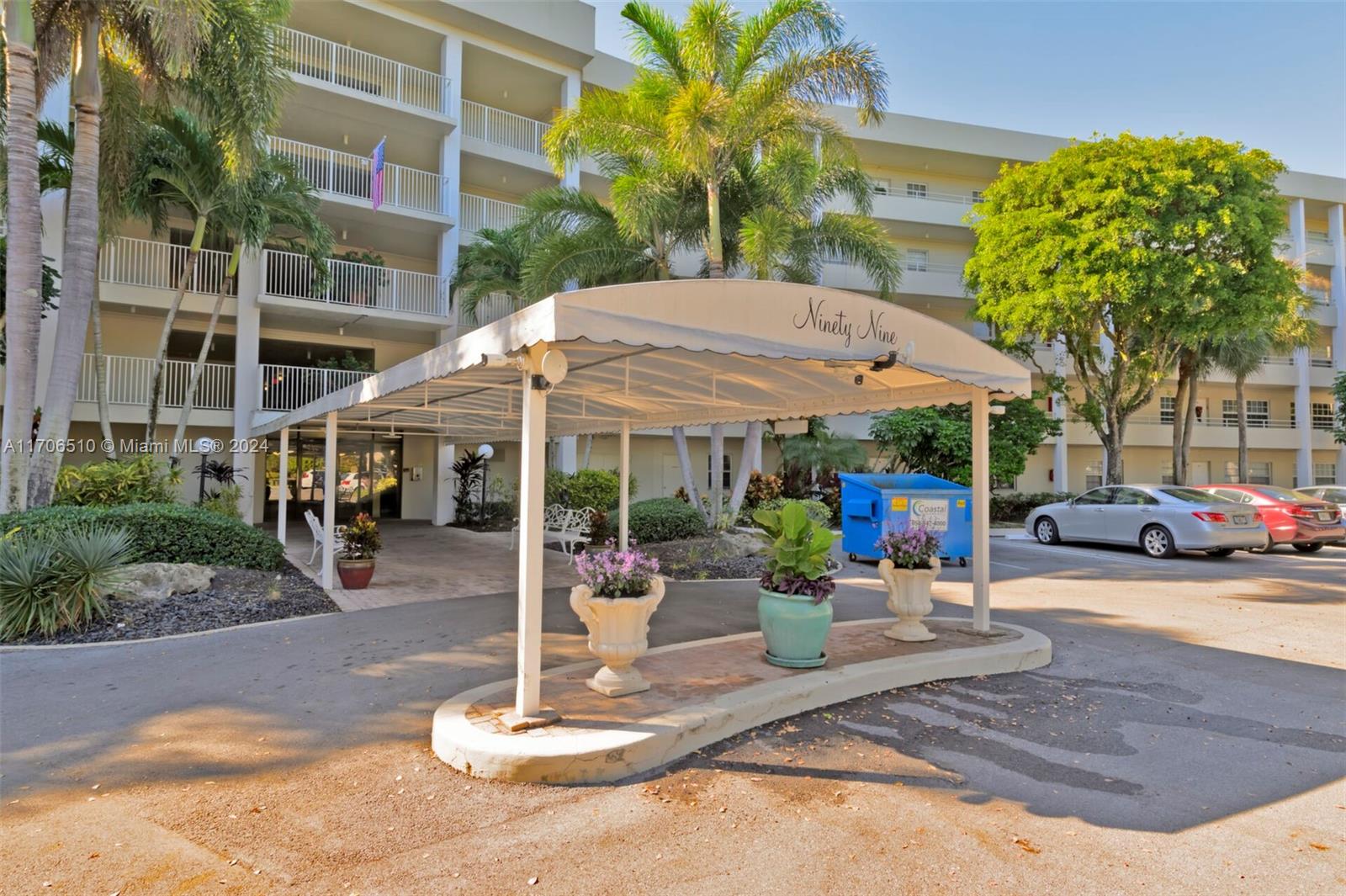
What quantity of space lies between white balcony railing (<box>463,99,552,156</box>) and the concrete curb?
59.1 feet

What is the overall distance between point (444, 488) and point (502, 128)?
33.9 ft

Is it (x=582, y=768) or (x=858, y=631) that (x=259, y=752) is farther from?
(x=858, y=631)

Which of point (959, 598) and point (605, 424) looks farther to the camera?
point (605, 424)

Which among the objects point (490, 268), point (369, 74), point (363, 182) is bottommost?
point (490, 268)

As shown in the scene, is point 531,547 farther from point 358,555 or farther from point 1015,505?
point 1015,505

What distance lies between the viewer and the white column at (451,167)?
18.5 metres

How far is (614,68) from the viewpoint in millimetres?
22266

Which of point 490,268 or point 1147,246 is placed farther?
point 1147,246

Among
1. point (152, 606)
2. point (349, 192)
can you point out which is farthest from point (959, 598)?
point (349, 192)

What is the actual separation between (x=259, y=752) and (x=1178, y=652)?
7.75m

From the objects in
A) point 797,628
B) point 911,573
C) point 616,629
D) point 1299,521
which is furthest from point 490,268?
point 1299,521

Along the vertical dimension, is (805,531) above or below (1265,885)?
above

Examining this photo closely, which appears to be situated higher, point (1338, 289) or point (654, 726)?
point (1338, 289)

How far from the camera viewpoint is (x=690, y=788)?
380cm
